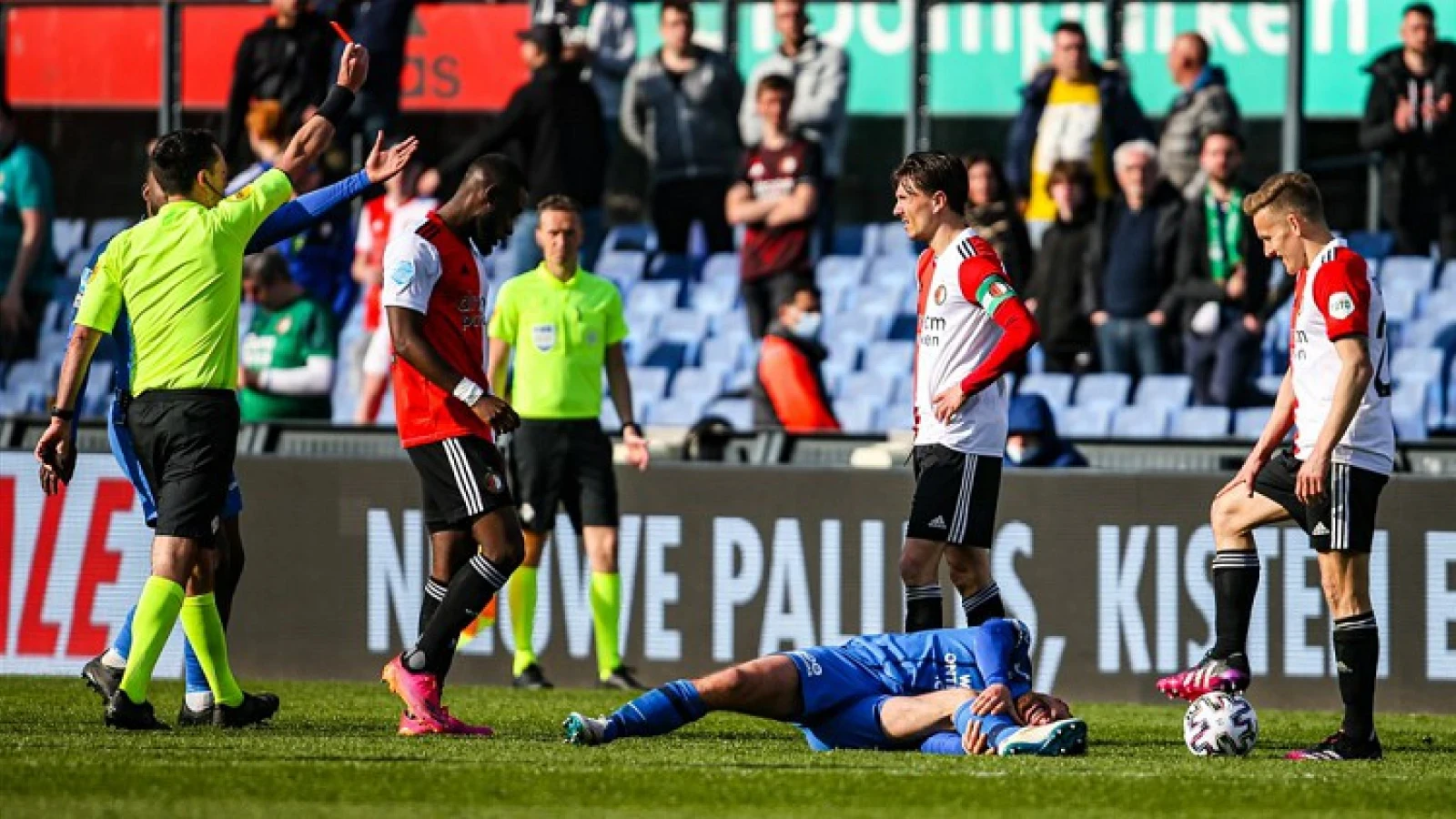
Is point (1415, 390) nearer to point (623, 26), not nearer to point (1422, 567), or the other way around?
point (1422, 567)

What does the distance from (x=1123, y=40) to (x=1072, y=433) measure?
3488 mm

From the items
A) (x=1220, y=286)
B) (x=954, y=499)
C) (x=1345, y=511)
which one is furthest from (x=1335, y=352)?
(x=1220, y=286)

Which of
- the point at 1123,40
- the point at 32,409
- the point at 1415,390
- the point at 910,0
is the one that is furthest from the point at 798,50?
the point at 32,409

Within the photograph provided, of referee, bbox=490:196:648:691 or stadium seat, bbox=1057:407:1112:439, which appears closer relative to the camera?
referee, bbox=490:196:648:691

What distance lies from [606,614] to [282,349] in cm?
272

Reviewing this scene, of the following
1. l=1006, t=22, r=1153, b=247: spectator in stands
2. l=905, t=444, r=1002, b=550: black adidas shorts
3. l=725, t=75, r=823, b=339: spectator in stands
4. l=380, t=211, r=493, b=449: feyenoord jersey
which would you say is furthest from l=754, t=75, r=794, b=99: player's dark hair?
l=905, t=444, r=1002, b=550: black adidas shorts

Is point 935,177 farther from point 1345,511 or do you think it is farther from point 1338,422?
point 1345,511

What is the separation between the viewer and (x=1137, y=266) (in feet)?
50.6

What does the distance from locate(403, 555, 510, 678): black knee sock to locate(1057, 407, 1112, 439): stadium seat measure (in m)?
Answer: 6.17

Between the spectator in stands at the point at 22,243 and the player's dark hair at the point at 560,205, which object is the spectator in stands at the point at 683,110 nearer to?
the spectator in stands at the point at 22,243

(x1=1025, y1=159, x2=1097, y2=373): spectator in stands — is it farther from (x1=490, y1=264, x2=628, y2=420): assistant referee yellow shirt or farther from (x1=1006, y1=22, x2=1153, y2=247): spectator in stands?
(x1=490, y1=264, x2=628, y2=420): assistant referee yellow shirt

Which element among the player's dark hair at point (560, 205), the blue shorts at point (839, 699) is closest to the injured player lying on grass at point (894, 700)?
the blue shorts at point (839, 699)

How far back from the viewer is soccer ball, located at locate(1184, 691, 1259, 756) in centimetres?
934

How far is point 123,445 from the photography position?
33.5 feet
